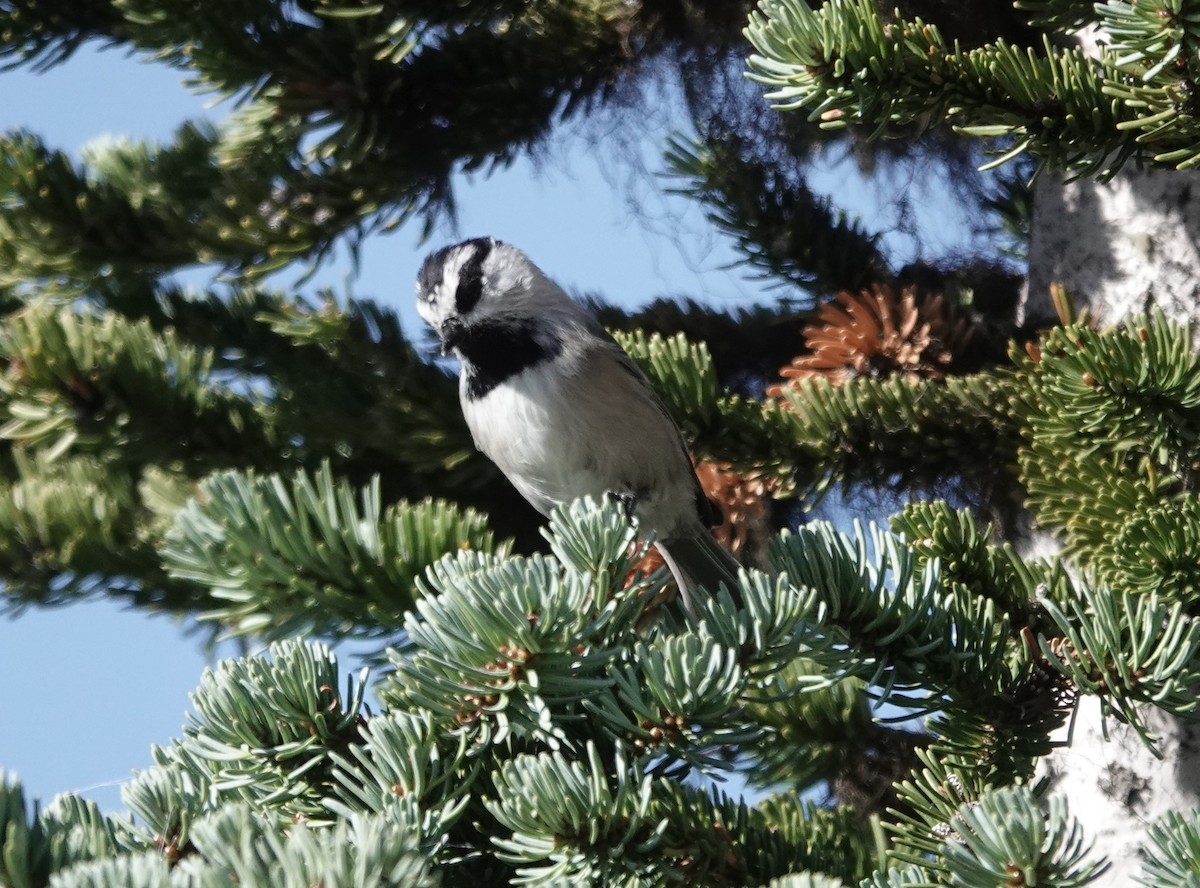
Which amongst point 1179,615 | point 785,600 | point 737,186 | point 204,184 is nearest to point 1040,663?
point 1179,615

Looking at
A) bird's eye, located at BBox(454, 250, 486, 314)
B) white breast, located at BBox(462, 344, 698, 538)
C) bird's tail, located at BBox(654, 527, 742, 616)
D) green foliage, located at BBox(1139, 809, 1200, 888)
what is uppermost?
bird's eye, located at BBox(454, 250, 486, 314)

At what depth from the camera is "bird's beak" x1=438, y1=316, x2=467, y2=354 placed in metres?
2.95

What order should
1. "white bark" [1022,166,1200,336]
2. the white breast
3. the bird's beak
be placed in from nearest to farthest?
"white bark" [1022,166,1200,336] → the white breast → the bird's beak

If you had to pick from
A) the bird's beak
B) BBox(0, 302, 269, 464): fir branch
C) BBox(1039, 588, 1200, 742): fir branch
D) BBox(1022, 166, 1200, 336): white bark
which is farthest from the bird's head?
BBox(1039, 588, 1200, 742): fir branch

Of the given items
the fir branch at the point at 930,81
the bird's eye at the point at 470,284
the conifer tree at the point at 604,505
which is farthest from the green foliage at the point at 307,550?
the bird's eye at the point at 470,284

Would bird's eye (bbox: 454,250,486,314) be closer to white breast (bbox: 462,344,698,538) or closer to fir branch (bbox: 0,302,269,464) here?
white breast (bbox: 462,344,698,538)

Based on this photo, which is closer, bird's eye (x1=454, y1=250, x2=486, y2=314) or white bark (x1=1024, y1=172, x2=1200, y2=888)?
white bark (x1=1024, y1=172, x2=1200, y2=888)

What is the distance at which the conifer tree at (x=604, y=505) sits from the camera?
1.30 meters

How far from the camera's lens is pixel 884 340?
2566mm

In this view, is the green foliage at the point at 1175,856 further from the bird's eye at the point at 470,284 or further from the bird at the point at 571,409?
the bird's eye at the point at 470,284

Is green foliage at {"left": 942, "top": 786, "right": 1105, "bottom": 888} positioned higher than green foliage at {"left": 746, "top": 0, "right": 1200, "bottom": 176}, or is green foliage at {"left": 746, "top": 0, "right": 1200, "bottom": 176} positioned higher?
green foliage at {"left": 746, "top": 0, "right": 1200, "bottom": 176}

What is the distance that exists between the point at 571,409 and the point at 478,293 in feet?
1.40

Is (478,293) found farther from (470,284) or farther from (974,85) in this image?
(974,85)

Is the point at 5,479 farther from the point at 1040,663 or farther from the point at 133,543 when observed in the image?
the point at 1040,663
